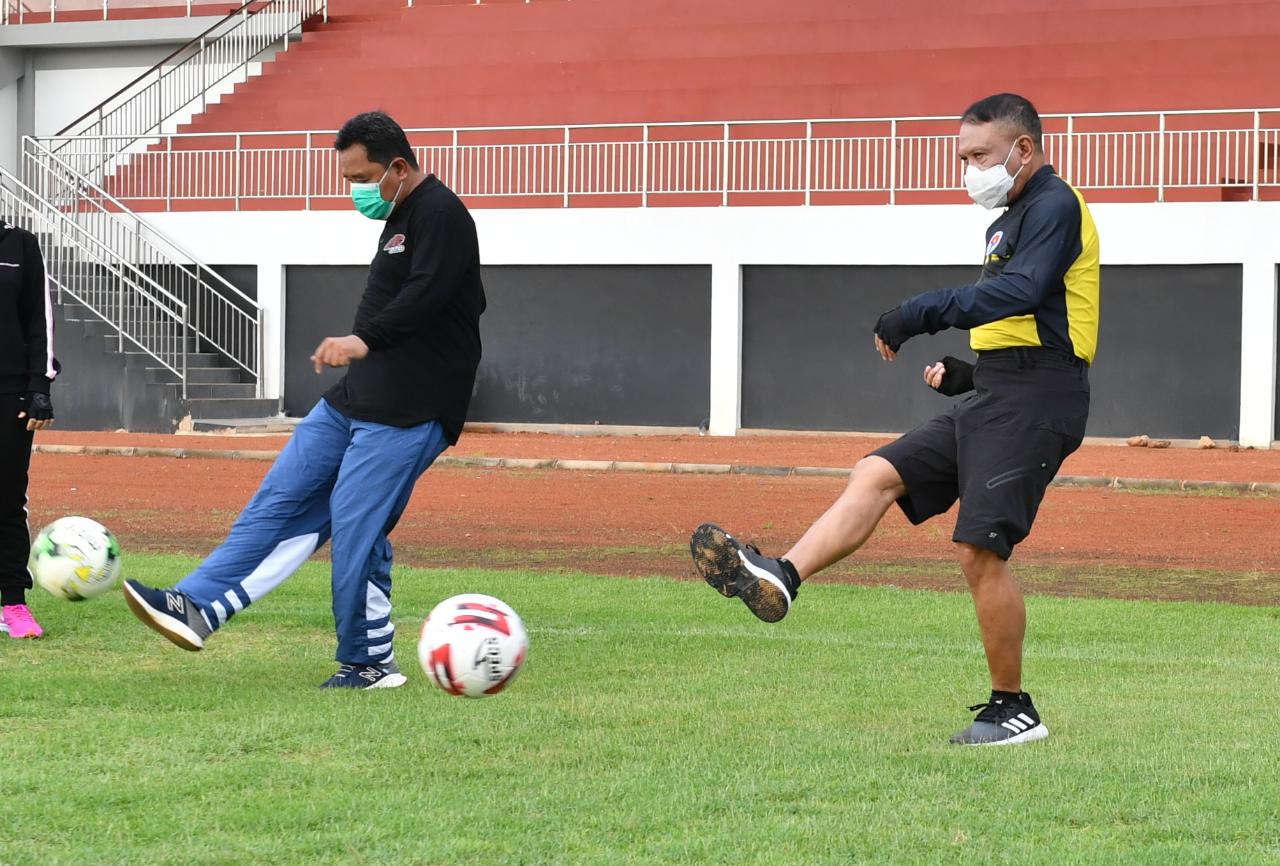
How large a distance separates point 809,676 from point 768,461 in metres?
15.1

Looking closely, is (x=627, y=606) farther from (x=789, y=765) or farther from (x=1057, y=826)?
(x=1057, y=826)

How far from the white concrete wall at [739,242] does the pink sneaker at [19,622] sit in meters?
20.1

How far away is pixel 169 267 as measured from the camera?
31203 mm

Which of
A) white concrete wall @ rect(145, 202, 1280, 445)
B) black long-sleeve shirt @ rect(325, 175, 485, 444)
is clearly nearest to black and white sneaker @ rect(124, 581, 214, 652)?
black long-sleeve shirt @ rect(325, 175, 485, 444)

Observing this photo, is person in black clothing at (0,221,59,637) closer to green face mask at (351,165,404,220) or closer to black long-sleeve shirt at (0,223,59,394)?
black long-sleeve shirt at (0,223,59,394)

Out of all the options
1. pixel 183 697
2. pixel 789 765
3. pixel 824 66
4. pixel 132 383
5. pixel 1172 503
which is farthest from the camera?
pixel 824 66

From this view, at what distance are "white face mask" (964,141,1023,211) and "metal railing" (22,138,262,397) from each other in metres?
25.5

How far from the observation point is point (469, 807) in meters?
5.23

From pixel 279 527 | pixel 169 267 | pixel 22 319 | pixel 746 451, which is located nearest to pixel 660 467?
pixel 746 451

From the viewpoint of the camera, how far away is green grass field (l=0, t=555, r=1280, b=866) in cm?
489

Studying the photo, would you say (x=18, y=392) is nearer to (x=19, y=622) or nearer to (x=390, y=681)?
(x=19, y=622)

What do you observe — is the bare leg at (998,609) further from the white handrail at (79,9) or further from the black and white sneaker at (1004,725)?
the white handrail at (79,9)

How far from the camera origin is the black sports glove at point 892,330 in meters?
5.97

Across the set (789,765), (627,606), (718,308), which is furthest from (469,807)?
(718,308)
